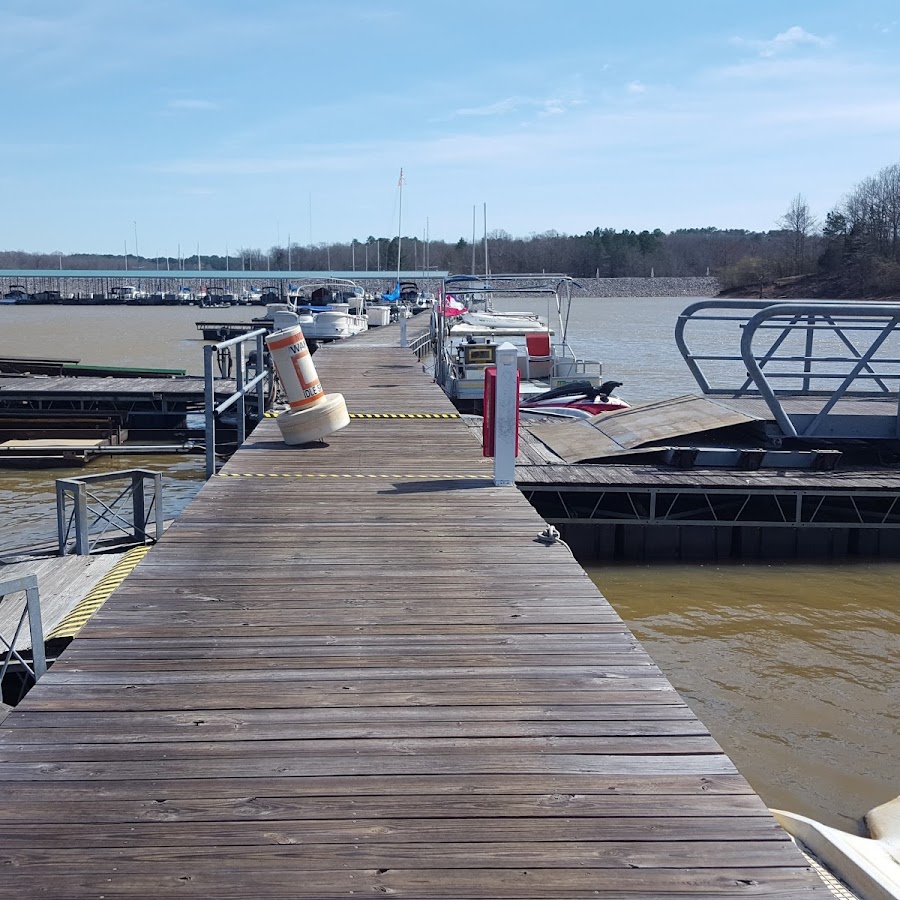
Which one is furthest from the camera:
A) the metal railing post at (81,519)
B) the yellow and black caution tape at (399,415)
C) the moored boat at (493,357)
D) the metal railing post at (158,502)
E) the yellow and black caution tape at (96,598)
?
the moored boat at (493,357)

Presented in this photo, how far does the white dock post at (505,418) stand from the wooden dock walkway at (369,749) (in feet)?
6.74

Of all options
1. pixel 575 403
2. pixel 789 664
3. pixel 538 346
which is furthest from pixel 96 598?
pixel 538 346

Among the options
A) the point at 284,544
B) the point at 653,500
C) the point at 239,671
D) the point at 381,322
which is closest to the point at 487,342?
the point at 653,500

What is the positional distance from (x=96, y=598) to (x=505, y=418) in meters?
3.48

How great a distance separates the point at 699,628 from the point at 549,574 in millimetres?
4524

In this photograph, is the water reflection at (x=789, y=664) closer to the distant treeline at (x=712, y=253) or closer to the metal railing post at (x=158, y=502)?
the metal railing post at (x=158, y=502)

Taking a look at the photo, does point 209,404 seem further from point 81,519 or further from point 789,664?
point 789,664

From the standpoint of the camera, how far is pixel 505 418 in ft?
→ 26.4

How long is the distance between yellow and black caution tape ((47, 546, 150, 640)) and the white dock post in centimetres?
292

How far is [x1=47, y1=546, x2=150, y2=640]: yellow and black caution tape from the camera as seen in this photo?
6.68 meters

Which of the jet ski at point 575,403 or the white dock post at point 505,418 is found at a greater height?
the white dock post at point 505,418

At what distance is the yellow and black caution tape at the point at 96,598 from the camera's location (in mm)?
6676

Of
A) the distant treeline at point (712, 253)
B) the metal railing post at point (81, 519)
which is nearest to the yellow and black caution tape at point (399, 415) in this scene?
the metal railing post at point (81, 519)

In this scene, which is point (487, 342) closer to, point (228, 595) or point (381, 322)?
point (228, 595)
